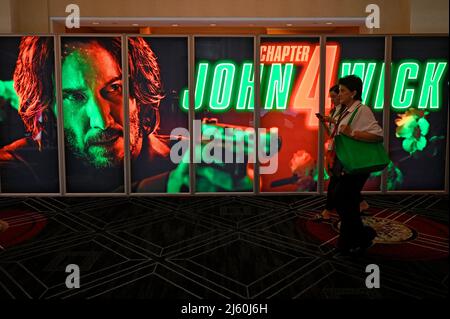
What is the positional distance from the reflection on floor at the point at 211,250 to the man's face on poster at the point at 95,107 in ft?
2.31

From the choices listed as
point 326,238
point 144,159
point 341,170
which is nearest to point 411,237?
point 326,238

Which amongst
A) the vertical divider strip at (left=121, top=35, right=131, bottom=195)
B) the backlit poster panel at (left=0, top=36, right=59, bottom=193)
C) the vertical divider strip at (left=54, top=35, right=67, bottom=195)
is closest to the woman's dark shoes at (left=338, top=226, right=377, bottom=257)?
the vertical divider strip at (left=121, top=35, right=131, bottom=195)

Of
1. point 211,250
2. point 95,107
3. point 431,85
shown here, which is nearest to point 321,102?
point 431,85

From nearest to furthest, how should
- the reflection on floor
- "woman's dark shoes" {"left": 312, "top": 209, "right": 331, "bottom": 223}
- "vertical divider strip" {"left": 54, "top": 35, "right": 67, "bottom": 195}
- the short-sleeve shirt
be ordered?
1. the reflection on floor
2. the short-sleeve shirt
3. "woman's dark shoes" {"left": 312, "top": 209, "right": 331, "bottom": 223}
4. "vertical divider strip" {"left": 54, "top": 35, "right": 67, "bottom": 195}

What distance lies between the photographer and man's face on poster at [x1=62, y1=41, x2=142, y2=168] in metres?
5.54

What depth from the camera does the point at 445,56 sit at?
5605 mm

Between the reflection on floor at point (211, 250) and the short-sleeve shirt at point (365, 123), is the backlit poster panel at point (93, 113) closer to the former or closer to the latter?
the reflection on floor at point (211, 250)

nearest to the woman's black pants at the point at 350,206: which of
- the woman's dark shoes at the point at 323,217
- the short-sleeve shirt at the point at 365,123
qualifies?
the short-sleeve shirt at the point at 365,123

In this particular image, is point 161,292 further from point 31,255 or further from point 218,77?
point 218,77

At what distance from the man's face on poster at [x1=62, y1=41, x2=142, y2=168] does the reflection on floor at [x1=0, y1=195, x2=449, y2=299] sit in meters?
0.70

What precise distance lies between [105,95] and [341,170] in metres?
3.46

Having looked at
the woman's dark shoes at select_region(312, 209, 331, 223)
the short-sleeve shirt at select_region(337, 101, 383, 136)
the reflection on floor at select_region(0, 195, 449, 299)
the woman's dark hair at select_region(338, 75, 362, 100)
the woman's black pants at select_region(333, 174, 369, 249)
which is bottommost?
the reflection on floor at select_region(0, 195, 449, 299)

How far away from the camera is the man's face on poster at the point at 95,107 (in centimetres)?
554

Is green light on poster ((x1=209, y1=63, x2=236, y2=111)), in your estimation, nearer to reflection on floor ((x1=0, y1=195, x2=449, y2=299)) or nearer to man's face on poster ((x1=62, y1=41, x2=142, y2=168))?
man's face on poster ((x1=62, y1=41, x2=142, y2=168))
